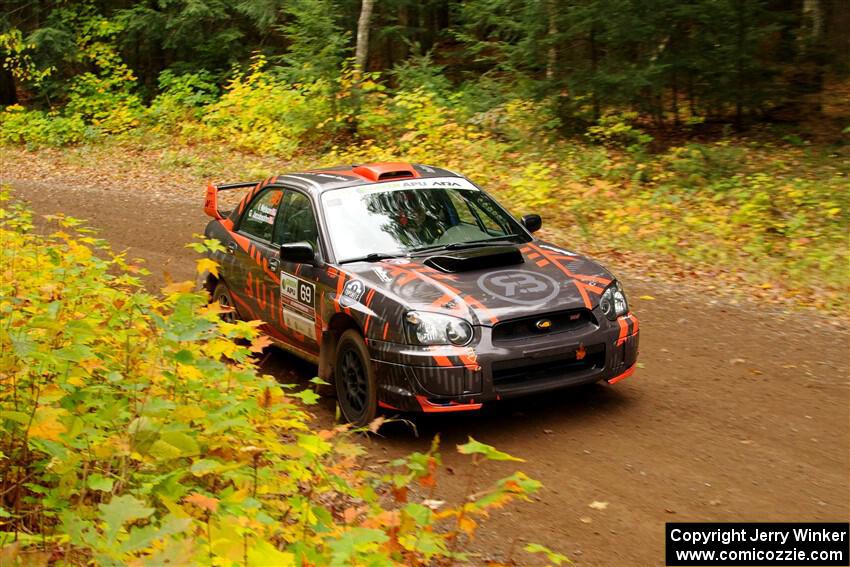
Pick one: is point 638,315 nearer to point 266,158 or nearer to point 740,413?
point 740,413

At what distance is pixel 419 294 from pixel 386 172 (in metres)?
1.93

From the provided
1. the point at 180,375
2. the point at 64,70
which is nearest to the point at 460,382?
the point at 180,375

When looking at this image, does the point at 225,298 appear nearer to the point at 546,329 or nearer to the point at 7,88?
the point at 546,329

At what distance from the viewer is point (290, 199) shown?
833 cm

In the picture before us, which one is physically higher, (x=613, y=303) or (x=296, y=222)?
(x=296, y=222)

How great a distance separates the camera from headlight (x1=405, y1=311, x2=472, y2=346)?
20.9ft

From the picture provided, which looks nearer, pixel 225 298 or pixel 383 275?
pixel 383 275

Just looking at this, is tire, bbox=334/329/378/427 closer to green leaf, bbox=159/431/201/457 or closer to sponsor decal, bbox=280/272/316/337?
sponsor decal, bbox=280/272/316/337

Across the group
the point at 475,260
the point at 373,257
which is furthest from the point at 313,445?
the point at 373,257

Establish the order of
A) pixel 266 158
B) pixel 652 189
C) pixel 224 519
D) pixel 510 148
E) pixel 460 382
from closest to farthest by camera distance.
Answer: pixel 224 519 < pixel 460 382 < pixel 652 189 < pixel 510 148 < pixel 266 158

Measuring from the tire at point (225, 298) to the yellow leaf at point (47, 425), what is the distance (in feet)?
16.2

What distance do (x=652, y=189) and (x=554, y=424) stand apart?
8.98 m

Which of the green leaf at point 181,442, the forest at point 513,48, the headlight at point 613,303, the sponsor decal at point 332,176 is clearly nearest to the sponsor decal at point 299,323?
the sponsor decal at point 332,176

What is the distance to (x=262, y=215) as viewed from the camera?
8.68 metres
